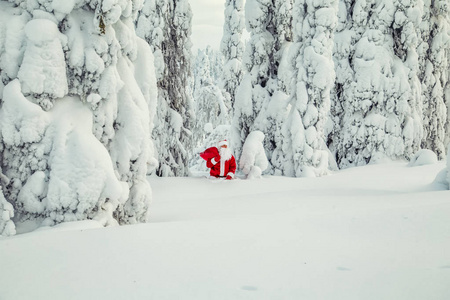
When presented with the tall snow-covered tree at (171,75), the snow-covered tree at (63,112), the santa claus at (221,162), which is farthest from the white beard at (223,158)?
the snow-covered tree at (63,112)

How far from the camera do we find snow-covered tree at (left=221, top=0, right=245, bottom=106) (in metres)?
18.9

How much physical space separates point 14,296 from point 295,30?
33.7 feet

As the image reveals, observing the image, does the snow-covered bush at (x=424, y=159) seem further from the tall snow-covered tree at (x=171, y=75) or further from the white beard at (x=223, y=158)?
the tall snow-covered tree at (x=171, y=75)

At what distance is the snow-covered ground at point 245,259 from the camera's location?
6.79ft

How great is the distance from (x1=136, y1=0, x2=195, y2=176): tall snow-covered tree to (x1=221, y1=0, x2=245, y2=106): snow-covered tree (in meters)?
8.33

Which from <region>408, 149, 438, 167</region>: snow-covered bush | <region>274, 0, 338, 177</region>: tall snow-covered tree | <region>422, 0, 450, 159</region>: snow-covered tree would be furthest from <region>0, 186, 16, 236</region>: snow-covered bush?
<region>422, 0, 450, 159</region>: snow-covered tree

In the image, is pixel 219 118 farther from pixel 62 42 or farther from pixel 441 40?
pixel 62 42

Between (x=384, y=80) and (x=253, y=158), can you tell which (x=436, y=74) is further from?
(x=253, y=158)

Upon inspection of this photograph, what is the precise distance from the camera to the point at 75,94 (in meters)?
4.14

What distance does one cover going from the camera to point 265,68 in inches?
480

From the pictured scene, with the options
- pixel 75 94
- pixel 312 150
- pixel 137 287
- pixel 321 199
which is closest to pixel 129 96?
pixel 75 94

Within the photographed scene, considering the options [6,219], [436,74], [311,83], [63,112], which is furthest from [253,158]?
[436,74]

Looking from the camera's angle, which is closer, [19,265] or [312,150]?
[19,265]

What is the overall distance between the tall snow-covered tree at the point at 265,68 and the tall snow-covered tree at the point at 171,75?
210 centimetres
